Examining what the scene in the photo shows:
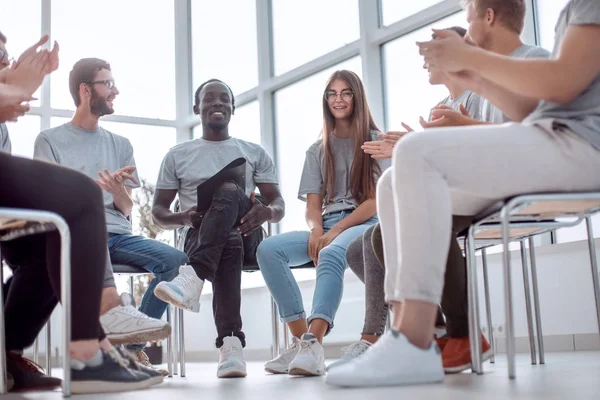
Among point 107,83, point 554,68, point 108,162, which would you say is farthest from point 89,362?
point 107,83

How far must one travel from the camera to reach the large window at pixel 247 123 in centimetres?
552

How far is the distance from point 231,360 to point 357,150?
3.04 feet

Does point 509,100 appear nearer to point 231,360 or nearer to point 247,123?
point 231,360

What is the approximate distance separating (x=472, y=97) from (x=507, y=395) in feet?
4.10

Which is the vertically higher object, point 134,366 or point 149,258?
point 149,258

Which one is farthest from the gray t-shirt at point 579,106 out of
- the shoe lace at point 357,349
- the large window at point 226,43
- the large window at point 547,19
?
the large window at point 226,43

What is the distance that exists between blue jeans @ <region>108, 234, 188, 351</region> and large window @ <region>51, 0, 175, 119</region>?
3.19 metres

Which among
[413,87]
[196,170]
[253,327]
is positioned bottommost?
[253,327]

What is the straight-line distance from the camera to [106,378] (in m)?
1.55

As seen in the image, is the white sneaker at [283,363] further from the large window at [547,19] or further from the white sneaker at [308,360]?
the large window at [547,19]

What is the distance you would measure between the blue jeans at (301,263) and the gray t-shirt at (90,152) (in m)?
0.64

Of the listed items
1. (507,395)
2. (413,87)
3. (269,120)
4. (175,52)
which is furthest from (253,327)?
(507,395)

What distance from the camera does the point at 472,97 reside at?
2258 millimetres

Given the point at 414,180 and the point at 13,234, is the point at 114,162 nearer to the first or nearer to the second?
the point at 13,234
